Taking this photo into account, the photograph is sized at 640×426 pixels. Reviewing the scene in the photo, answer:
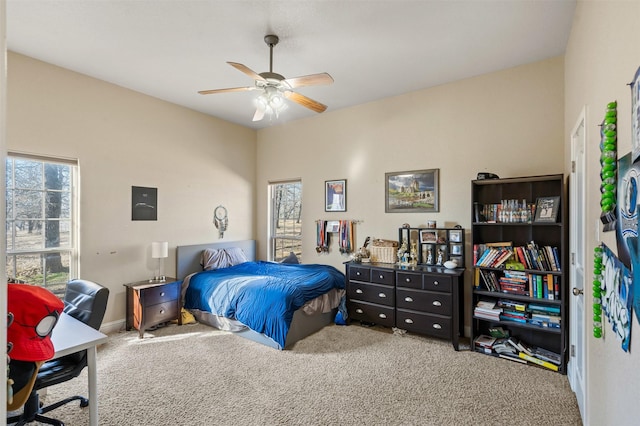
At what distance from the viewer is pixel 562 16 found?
8.21 ft

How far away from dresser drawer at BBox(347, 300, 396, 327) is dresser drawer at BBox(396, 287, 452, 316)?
0.55 ft

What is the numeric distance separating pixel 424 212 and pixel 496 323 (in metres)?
1.44

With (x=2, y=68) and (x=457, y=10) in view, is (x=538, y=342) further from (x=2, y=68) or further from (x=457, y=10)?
(x=2, y=68)

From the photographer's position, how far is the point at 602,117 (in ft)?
5.15

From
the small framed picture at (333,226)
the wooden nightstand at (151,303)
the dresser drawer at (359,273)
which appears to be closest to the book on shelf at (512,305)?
the dresser drawer at (359,273)

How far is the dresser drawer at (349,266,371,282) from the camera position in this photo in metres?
3.79

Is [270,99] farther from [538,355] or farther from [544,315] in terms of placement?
[538,355]

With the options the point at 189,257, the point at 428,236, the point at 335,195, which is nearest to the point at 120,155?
the point at 189,257

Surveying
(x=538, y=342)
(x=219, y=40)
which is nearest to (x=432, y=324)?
(x=538, y=342)

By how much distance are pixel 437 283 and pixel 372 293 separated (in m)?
0.78

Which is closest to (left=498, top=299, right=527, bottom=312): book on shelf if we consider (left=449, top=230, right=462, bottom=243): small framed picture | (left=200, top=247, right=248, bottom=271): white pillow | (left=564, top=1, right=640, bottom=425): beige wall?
(left=449, top=230, right=462, bottom=243): small framed picture

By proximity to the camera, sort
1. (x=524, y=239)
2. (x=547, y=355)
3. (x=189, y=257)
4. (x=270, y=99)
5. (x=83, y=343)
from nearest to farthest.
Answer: (x=83, y=343)
(x=270, y=99)
(x=547, y=355)
(x=524, y=239)
(x=189, y=257)

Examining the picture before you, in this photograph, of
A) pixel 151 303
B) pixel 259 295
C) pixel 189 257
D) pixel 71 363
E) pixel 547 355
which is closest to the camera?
pixel 71 363

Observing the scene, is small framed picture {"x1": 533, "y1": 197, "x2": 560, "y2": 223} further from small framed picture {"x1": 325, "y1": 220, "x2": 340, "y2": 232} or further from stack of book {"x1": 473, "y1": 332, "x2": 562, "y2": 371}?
small framed picture {"x1": 325, "y1": 220, "x2": 340, "y2": 232}
